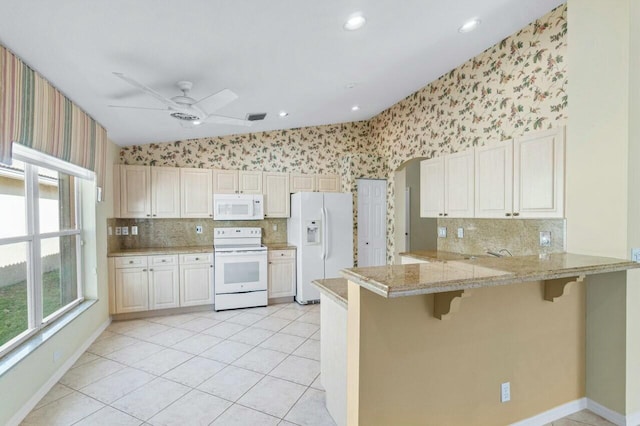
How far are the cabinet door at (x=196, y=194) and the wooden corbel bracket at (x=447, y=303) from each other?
3919mm

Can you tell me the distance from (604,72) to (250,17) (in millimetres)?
2316

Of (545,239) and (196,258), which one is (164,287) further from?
(545,239)

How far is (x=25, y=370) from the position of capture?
7.32 feet

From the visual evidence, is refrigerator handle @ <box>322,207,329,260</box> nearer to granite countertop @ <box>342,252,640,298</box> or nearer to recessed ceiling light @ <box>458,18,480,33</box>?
recessed ceiling light @ <box>458,18,480,33</box>

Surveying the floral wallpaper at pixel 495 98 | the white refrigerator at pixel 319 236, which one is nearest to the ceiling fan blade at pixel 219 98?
the white refrigerator at pixel 319 236

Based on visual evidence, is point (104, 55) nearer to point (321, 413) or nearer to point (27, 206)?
point (27, 206)

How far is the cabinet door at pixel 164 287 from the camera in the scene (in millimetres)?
4301

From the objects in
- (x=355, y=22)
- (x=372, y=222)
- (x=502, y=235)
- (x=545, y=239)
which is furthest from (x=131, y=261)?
(x=545, y=239)

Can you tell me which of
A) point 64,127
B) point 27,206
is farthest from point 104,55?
point 27,206

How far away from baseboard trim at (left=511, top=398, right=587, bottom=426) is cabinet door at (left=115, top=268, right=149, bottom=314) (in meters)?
4.27

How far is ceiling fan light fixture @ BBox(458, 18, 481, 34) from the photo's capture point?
274cm

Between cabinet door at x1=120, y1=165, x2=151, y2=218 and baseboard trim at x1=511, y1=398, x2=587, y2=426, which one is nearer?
baseboard trim at x1=511, y1=398, x2=587, y2=426

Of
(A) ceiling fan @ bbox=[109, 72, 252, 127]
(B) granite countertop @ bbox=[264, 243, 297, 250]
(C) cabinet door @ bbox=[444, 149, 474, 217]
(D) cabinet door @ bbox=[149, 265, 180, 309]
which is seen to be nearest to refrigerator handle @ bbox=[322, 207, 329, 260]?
(B) granite countertop @ bbox=[264, 243, 297, 250]

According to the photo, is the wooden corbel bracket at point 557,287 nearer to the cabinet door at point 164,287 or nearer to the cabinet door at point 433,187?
the cabinet door at point 433,187
